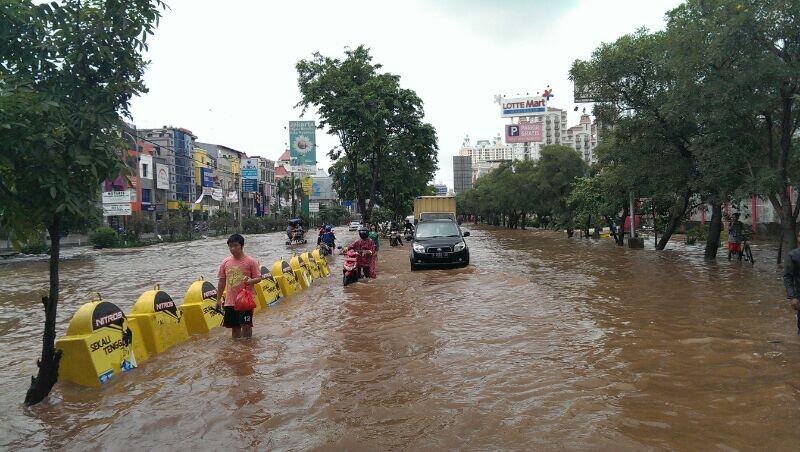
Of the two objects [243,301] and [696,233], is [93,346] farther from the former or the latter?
[696,233]

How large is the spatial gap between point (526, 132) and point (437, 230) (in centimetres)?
10986

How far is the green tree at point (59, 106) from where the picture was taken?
4.32 metres

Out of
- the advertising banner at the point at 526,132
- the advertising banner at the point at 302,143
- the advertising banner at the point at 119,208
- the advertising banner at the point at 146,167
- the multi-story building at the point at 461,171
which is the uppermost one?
the advertising banner at the point at 526,132

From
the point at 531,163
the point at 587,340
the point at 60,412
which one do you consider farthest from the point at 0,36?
the point at 531,163

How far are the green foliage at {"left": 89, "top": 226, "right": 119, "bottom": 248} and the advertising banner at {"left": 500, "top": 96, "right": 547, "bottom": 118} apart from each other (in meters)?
107

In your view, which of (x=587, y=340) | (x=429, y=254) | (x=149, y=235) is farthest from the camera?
(x=149, y=235)

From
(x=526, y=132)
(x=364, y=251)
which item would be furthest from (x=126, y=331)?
(x=526, y=132)

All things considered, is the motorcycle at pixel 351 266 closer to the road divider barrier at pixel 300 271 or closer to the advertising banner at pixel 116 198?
the road divider barrier at pixel 300 271

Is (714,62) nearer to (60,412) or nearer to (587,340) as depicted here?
(587,340)

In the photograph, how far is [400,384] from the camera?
550 centimetres

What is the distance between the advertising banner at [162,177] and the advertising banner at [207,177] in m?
8.13

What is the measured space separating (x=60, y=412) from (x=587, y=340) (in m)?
6.00

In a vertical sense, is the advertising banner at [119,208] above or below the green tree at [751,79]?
below

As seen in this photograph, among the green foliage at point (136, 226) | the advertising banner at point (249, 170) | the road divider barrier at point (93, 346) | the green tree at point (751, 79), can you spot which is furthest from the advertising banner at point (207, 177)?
the road divider barrier at point (93, 346)
